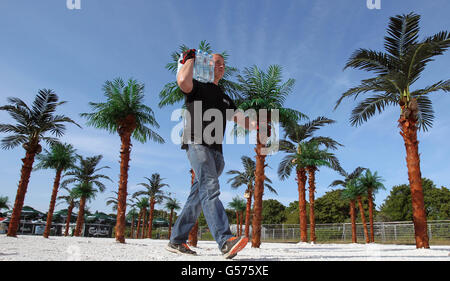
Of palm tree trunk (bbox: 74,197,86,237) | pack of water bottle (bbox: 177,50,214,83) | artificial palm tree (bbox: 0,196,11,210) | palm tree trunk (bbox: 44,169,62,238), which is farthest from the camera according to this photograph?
artificial palm tree (bbox: 0,196,11,210)

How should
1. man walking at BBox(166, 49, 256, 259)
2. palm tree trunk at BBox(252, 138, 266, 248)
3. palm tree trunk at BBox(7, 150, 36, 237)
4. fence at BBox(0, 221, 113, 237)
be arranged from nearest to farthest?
man walking at BBox(166, 49, 256, 259)
palm tree trunk at BBox(252, 138, 266, 248)
palm tree trunk at BBox(7, 150, 36, 237)
fence at BBox(0, 221, 113, 237)

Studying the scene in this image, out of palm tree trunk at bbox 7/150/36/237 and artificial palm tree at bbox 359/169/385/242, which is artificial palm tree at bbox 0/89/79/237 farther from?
artificial palm tree at bbox 359/169/385/242

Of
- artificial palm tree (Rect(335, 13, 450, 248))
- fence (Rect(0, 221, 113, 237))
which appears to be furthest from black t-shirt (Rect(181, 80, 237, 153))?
fence (Rect(0, 221, 113, 237))

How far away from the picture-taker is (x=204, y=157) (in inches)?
130

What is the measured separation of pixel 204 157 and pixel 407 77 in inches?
375

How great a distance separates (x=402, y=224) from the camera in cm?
2736

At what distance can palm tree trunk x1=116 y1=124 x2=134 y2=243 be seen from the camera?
13194mm

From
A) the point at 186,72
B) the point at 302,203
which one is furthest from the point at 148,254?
the point at 302,203

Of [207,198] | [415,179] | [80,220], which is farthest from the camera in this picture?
[80,220]

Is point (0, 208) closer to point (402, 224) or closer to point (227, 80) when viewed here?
point (227, 80)

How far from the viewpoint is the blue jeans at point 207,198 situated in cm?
312

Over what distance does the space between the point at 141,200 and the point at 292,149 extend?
3207 cm

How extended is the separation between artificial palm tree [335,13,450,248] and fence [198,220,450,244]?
20.5 m

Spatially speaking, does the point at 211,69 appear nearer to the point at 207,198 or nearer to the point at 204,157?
the point at 204,157
